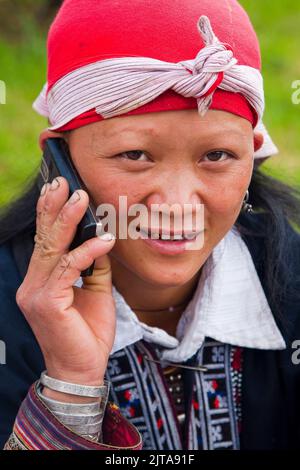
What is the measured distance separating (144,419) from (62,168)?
2.82 feet

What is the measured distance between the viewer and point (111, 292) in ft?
8.29

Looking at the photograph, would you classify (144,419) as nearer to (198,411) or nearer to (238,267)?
(198,411)

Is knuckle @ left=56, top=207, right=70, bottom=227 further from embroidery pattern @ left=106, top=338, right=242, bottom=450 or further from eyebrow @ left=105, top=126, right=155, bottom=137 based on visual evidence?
embroidery pattern @ left=106, top=338, right=242, bottom=450

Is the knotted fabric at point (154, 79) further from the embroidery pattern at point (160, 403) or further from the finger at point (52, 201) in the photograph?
the embroidery pattern at point (160, 403)

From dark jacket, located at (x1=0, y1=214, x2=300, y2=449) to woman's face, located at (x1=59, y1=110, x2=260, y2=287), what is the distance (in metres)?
0.43

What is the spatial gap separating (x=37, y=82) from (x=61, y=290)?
3.86m

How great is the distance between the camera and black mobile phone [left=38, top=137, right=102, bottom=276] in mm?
Result: 2240

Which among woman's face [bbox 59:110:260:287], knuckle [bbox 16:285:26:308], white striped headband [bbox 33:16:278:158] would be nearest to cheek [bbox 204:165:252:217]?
woman's face [bbox 59:110:260:287]

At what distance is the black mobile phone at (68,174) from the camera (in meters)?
2.24

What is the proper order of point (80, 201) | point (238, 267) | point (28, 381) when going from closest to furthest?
point (80, 201) < point (28, 381) < point (238, 267)

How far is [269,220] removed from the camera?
2.83m

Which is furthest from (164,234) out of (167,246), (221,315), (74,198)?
(221,315)
